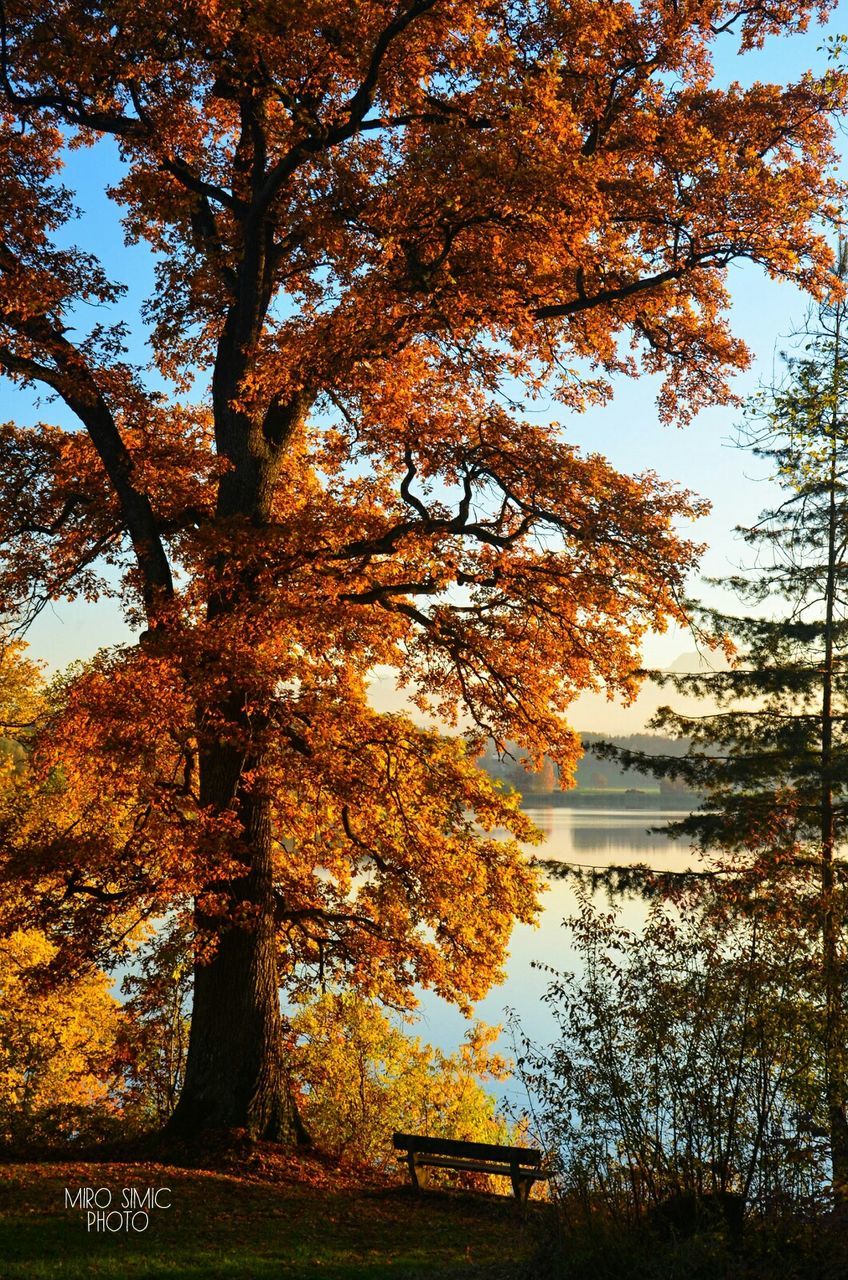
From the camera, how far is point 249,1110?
11266 mm

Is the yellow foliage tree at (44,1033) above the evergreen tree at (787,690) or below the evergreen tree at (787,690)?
below

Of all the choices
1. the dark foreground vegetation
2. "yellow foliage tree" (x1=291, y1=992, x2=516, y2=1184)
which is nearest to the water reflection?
"yellow foliage tree" (x1=291, y1=992, x2=516, y2=1184)

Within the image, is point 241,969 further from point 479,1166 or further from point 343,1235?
point 343,1235

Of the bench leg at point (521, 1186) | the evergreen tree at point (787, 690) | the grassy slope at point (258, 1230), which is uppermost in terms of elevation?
the evergreen tree at point (787, 690)

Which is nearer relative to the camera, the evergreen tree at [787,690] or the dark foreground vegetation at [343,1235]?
the dark foreground vegetation at [343,1235]

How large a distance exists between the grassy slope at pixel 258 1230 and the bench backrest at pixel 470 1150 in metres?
0.45

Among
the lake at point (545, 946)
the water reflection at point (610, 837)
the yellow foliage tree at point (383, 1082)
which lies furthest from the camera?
the water reflection at point (610, 837)

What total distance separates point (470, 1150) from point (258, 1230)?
2.25 meters

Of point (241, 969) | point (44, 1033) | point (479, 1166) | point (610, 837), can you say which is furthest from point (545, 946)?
point (610, 837)

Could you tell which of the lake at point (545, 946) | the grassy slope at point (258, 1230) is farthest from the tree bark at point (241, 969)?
the lake at point (545, 946)

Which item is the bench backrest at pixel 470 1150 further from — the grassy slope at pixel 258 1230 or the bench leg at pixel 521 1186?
the grassy slope at pixel 258 1230

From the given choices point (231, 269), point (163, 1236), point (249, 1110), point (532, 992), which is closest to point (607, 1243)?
point (163, 1236)

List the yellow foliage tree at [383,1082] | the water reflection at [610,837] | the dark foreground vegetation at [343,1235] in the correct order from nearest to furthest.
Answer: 1. the dark foreground vegetation at [343,1235]
2. the yellow foliage tree at [383,1082]
3. the water reflection at [610,837]

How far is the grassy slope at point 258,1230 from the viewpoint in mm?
7344
